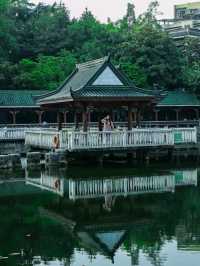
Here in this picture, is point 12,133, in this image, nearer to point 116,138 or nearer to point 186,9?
point 116,138

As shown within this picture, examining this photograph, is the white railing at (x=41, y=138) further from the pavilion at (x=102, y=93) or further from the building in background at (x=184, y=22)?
the building in background at (x=184, y=22)

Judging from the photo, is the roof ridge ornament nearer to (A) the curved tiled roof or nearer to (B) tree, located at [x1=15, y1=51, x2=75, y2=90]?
(A) the curved tiled roof

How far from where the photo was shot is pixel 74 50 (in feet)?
172

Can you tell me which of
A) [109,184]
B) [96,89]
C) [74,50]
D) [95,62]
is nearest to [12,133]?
[95,62]

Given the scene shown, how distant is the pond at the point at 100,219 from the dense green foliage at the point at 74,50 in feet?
61.5

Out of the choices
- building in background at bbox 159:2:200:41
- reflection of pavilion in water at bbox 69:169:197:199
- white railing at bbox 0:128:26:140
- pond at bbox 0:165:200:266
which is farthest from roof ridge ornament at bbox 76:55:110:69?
building in background at bbox 159:2:200:41

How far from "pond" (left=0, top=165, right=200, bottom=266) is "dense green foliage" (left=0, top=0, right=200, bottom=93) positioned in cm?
1875

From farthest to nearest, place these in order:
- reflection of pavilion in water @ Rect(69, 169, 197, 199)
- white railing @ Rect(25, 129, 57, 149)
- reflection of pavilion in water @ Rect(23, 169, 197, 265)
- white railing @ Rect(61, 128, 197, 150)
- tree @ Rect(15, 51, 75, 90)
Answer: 1. tree @ Rect(15, 51, 75, 90)
2. white railing @ Rect(25, 129, 57, 149)
3. white railing @ Rect(61, 128, 197, 150)
4. reflection of pavilion in water @ Rect(69, 169, 197, 199)
5. reflection of pavilion in water @ Rect(23, 169, 197, 265)

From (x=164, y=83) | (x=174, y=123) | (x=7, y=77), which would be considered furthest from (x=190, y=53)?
(x=7, y=77)

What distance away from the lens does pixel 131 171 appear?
23.5 meters

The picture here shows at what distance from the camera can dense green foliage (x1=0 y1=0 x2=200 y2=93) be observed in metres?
43.4

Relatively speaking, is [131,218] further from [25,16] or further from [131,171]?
[25,16]

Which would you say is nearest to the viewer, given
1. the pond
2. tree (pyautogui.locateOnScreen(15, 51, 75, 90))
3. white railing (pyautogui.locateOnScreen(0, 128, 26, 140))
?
the pond

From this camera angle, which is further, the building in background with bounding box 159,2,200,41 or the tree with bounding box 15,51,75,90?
the building in background with bounding box 159,2,200,41
